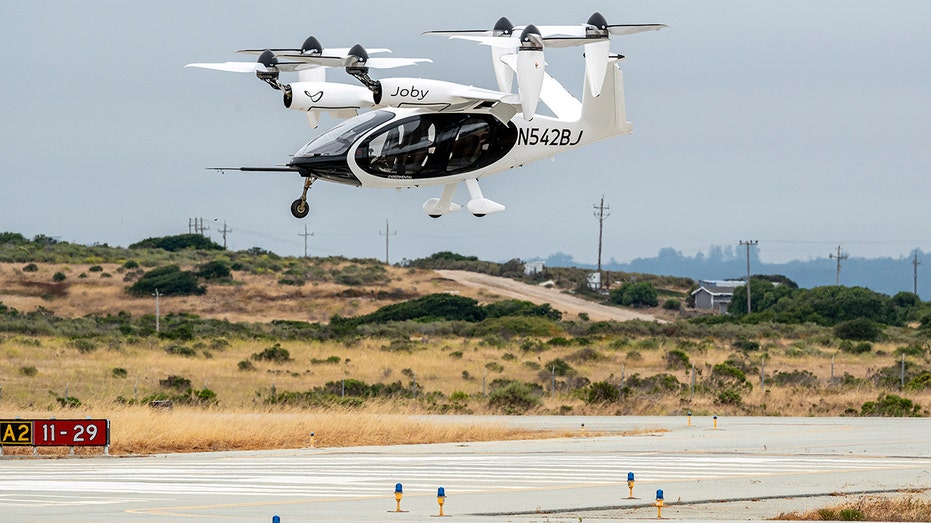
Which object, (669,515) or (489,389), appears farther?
(489,389)

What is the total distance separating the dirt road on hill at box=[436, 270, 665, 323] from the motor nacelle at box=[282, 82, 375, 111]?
10541 cm

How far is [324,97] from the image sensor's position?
25.2 m

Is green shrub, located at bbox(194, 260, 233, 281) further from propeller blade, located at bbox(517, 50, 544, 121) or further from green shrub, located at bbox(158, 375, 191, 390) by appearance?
propeller blade, located at bbox(517, 50, 544, 121)

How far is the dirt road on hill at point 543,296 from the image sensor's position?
137875 mm

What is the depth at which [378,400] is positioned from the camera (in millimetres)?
53438

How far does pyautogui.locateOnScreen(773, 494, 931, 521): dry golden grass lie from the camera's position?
2295cm

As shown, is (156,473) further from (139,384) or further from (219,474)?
(139,384)

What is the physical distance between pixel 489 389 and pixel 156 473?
31749 mm


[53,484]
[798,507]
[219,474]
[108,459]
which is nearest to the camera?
[798,507]

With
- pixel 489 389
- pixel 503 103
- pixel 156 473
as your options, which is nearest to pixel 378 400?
pixel 489 389

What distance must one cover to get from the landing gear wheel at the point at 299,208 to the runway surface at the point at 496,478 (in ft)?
16.4

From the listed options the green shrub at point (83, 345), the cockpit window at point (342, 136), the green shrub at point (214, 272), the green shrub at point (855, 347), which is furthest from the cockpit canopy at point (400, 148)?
the green shrub at point (214, 272)

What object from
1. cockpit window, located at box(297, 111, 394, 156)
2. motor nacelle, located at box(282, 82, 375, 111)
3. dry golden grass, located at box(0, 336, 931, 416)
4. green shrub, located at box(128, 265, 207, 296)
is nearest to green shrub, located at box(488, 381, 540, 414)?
dry golden grass, located at box(0, 336, 931, 416)

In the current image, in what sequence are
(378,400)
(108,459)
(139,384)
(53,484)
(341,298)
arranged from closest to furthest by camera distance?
(53,484) → (108,459) → (378,400) → (139,384) → (341,298)
